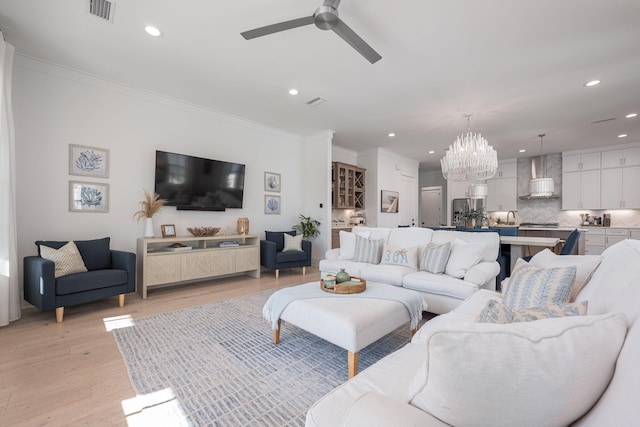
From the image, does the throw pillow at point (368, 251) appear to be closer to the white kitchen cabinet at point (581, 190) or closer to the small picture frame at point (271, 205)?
the small picture frame at point (271, 205)

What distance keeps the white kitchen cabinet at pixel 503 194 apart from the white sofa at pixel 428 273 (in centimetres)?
577

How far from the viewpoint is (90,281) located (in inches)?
117

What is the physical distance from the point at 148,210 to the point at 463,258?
4.11 meters

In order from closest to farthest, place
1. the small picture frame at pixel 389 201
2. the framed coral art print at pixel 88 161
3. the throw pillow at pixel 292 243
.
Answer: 1. the framed coral art print at pixel 88 161
2. the throw pillow at pixel 292 243
3. the small picture frame at pixel 389 201

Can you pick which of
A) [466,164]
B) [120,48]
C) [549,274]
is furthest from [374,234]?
[120,48]

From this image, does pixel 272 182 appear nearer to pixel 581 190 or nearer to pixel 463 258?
pixel 463 258

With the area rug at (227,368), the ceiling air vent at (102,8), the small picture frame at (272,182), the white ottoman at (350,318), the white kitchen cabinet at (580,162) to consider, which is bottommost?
Answer: the area rug at (227,368)

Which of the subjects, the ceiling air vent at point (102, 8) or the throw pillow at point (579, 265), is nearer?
the throw pillow at point (579, 265)

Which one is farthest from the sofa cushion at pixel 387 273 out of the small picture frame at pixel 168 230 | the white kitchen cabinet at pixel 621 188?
the white kitchen cabinet at pixel 621 188

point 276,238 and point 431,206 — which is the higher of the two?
point 431,206

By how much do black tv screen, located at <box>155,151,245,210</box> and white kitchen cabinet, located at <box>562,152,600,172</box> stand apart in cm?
800

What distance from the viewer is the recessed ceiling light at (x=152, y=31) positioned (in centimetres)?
269

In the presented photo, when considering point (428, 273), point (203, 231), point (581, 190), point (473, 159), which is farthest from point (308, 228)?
point (581, 190)

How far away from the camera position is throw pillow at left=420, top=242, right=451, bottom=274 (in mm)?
3150
